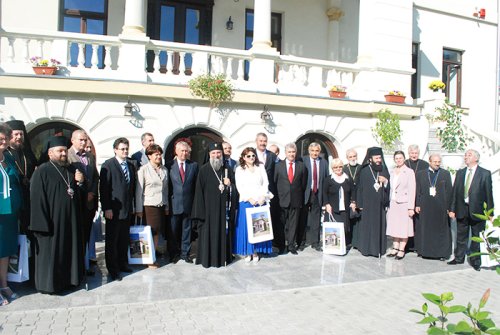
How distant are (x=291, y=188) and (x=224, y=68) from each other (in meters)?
4.63

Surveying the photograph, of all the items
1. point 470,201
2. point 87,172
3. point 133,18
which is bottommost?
point 470,201

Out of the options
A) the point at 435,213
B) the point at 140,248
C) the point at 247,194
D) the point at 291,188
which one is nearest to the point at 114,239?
the point at 140,248

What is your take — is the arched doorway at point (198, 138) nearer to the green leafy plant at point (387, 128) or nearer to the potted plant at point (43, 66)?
the potted plant at point (43, 66)

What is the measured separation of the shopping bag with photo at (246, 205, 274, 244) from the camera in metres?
6.68

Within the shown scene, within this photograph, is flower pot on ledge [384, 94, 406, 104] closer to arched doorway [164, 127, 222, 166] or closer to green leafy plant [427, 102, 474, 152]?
green leafy plant [427, 102, 474, 152]

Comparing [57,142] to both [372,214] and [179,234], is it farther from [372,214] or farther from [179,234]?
[372,214]

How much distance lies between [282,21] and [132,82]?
6842 mm

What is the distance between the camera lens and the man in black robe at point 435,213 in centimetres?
742

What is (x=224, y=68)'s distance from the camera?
10.6m

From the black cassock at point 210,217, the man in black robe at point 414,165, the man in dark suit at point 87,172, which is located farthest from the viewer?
the man in black robe at point 414,165

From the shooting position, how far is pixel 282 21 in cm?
1406

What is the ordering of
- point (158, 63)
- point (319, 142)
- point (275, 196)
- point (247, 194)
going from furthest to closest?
→ point (319, 142) → point (158, 63) → point (275, 196) → point (247, 194)

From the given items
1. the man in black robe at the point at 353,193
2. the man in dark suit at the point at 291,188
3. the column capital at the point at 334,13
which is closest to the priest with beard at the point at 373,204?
the man in black robe at the point at 353,193

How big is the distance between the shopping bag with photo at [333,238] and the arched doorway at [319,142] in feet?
13.7
